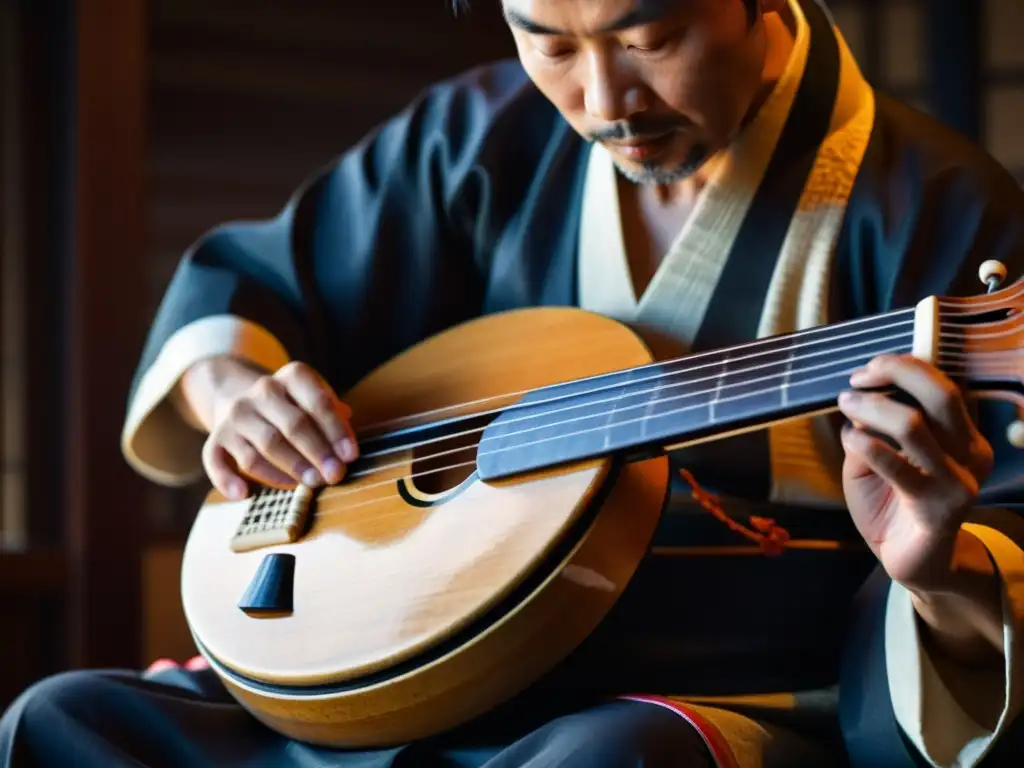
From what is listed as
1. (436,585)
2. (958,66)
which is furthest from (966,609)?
(958,66)

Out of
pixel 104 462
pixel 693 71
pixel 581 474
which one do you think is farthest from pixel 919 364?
pixel 104 462

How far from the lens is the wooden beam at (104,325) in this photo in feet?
8.45

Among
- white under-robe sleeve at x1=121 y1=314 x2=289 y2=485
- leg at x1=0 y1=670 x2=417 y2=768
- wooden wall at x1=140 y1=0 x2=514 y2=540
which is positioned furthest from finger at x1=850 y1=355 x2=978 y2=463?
wooden wall at x1=140 y1=0 x2=514 y2=540

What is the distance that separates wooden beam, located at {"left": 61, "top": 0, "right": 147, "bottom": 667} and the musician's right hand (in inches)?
52.2

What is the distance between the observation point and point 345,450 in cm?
127

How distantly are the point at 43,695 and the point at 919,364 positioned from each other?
0.84 metres

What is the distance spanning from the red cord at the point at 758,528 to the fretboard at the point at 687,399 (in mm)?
141

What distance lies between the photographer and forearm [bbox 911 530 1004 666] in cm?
100

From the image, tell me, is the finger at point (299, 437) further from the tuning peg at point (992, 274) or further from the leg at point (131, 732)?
the tuning peg at point (992, 274)

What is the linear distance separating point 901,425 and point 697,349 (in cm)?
41

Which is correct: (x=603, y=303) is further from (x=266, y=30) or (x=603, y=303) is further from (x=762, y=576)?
(x=266, y=30)

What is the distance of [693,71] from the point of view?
3.80 feet

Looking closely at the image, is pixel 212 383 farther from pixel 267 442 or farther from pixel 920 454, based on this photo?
pixel 920 454

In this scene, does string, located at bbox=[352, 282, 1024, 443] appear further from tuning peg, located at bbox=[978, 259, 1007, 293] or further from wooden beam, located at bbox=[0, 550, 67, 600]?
wooden beam, located at bbox=[0, 550, 67, 600]
